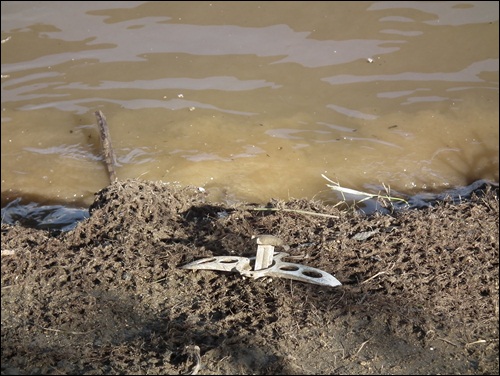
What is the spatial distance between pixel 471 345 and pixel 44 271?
7.38ft

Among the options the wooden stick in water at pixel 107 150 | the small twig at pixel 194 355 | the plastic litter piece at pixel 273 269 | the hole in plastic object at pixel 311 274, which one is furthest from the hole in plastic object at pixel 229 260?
the wooden stick in water at pixel 107 150

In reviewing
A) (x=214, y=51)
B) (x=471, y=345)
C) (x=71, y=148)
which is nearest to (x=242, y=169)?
(x=71, y=148)

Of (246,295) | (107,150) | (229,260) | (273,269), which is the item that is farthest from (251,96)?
(246,295)

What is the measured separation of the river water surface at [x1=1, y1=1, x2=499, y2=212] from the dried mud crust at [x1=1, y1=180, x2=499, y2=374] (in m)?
1.19

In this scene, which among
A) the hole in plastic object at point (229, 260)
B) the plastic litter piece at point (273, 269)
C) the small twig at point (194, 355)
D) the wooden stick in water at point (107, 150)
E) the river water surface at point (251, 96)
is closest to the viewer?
the small twig at point (194, 355)

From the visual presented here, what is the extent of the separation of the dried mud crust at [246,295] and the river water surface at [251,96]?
1190 millimetres

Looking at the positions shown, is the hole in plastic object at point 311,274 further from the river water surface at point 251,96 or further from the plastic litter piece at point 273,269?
the river water surface at point 251,96

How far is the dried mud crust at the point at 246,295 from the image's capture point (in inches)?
119

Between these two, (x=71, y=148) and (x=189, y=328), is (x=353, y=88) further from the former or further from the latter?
(x=189, y=328)

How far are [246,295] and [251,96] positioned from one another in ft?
10.6

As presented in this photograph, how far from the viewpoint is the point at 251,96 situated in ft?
20.6

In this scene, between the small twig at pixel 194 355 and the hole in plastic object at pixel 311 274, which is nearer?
the small twig at pixel 194 355

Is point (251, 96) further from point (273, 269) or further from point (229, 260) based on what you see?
point (273, 269)

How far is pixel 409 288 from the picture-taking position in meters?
3.39
